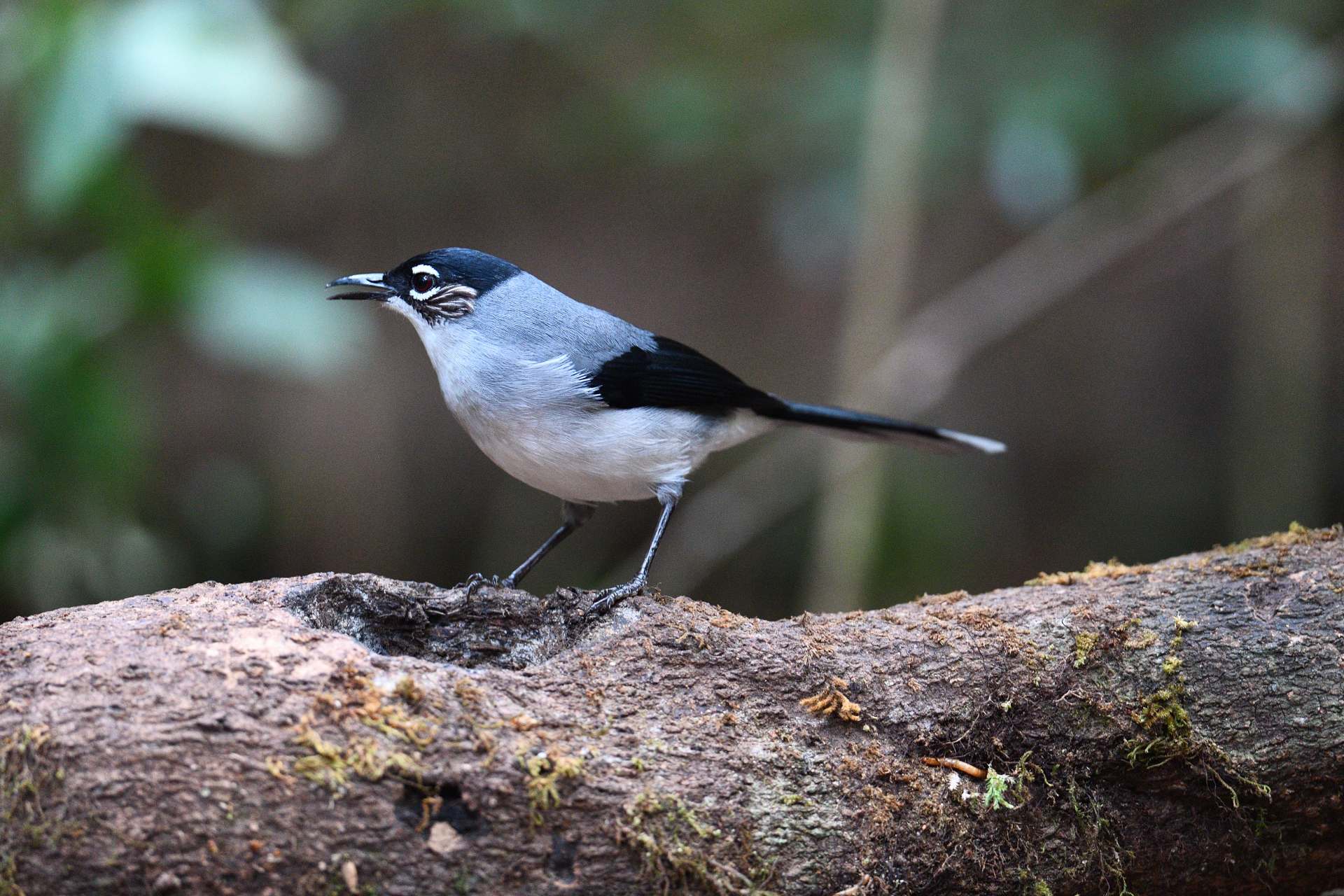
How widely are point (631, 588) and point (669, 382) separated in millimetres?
958

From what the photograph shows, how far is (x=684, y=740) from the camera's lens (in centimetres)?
293

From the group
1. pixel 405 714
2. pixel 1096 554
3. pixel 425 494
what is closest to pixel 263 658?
pixel 405 714

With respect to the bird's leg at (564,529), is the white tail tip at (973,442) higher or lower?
higher

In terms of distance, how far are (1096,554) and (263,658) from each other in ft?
26.2

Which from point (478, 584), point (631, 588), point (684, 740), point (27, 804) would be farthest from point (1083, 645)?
point (27, 804)

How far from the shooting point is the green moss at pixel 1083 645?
3.32 m

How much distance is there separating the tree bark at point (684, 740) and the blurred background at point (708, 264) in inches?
87.3

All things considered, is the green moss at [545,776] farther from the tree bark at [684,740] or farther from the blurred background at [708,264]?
the blurred background at [708,264]

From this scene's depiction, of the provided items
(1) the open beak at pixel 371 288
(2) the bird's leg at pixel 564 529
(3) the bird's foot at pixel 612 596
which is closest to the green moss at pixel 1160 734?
(3) the bird's foot at pixel 612 596

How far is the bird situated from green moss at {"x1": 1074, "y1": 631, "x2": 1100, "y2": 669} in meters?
1.37

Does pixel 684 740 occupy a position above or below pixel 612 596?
below

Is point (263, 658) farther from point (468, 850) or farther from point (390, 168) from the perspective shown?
point (390, 168)

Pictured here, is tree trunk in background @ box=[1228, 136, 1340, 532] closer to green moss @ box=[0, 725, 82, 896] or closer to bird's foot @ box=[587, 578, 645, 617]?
bird's foot @ box=[587, 578, 645, 617]

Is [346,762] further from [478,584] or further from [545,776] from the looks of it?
[478,584]
